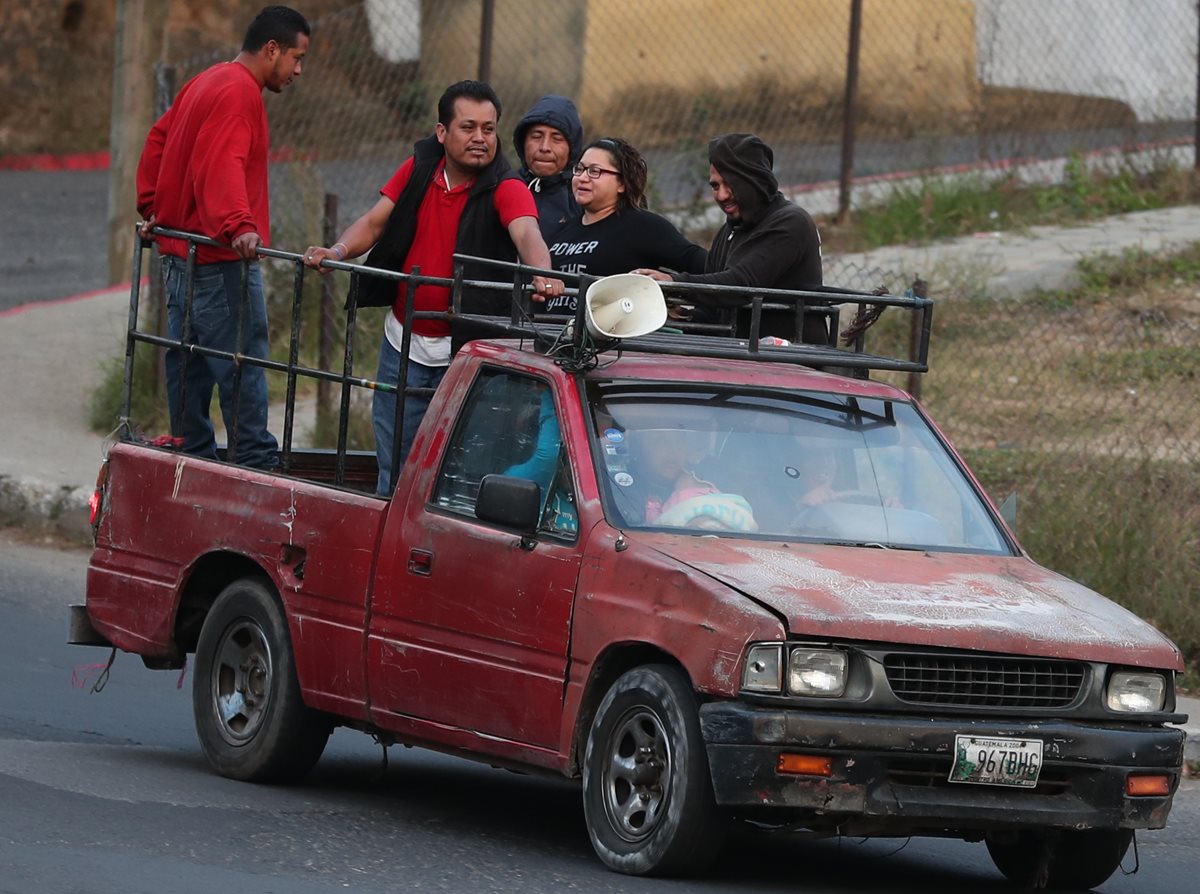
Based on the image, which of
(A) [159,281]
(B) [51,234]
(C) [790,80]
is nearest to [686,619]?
(A) [159,281]

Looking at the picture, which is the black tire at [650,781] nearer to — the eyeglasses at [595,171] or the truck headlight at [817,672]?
the truck headlight at [817,672]

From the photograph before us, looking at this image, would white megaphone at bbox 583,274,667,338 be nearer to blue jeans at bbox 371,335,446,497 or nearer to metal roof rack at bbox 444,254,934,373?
metal roof rack at bbox 444,254,934,373

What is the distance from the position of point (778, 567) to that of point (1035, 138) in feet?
Result: 46.0

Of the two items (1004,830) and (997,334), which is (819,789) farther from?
(997,334)

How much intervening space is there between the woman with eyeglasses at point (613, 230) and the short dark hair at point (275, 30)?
1.27 meters

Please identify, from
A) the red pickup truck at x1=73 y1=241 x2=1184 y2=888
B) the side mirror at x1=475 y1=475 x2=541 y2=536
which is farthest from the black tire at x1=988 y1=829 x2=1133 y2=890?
the side mirror at x1=475 y1=475 x2=541 y2=536

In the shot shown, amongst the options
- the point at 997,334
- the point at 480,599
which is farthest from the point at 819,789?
the point at 997,334

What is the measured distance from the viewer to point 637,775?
609 cm

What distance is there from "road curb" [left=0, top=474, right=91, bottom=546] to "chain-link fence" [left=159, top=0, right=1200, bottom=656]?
3.15m

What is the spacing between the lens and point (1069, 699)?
603 cm

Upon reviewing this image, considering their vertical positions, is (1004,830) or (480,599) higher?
(480,599)

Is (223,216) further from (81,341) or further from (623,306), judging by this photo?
(81,341)

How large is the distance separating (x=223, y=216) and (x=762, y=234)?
2048 millimetres

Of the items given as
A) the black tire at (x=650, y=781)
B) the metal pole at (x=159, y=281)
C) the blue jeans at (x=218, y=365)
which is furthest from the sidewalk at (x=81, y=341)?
the black tire at (x=650, y=781)
